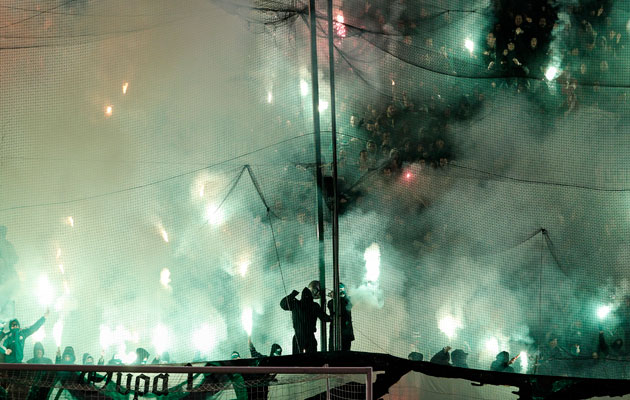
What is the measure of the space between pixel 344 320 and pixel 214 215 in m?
0.95

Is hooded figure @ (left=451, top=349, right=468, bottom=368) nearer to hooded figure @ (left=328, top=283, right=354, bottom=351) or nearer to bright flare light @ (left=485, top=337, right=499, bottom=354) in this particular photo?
bright flare light @ (left=485, top=337, right=499, bottom=354)

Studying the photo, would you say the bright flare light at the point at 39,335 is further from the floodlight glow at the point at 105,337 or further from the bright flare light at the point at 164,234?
the bright flare light at the point at 164,234

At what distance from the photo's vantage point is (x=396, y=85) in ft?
11.6

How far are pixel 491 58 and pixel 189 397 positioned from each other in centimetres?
237

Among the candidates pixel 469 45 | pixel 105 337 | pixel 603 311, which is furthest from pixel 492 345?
pixel 105 337

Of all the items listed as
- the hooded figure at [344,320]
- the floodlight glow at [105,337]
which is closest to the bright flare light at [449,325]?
the hooded figure at [344,320]

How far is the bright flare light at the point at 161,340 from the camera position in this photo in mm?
3512

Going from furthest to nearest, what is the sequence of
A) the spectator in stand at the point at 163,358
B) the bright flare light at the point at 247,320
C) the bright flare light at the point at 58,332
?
the bright flare light at the point at 58,332 → the spectator in stand at the point at 163,358 → the bright flare light at the point at 247,320

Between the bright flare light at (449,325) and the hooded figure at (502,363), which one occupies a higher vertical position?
the bright flare light at (449,325)

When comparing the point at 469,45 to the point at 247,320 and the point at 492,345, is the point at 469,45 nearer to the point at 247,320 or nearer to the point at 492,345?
the point at 492,345

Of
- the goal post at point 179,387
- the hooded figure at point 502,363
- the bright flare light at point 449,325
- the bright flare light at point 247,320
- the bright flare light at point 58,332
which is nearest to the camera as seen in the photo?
the goal post at point 179,387

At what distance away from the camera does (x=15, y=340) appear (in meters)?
Answer: 3.55

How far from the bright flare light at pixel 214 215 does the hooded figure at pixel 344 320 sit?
80cm

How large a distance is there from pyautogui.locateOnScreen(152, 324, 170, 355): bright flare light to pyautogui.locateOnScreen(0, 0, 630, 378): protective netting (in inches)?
0.5
